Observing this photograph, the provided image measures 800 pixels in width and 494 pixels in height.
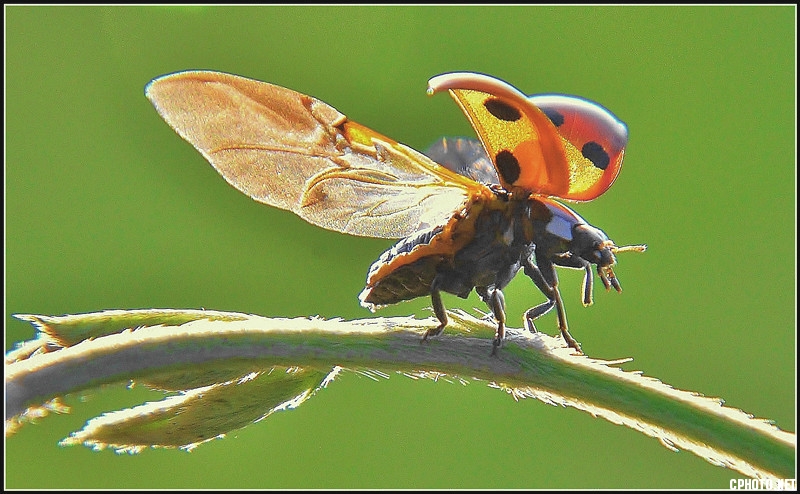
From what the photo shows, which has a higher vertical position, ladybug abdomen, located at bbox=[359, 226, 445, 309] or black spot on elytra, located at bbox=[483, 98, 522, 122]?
black spot on elytra, located at bbox=[483, 98, 522, 122]

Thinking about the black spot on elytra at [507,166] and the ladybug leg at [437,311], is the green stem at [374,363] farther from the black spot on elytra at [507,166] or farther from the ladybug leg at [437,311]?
the black spot on elytra at [507,166]

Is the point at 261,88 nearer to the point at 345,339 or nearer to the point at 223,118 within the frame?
the point at 223,118

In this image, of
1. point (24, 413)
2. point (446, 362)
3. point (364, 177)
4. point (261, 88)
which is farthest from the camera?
point (364, 177)

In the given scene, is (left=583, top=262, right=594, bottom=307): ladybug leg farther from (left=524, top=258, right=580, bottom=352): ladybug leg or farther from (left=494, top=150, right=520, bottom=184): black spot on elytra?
(left=494, top=150, right=520, bottom=184): black spot on elytra

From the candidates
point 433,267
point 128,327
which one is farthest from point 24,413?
point 433,267

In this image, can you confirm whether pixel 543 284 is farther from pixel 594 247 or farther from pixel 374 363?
pixel 374 363

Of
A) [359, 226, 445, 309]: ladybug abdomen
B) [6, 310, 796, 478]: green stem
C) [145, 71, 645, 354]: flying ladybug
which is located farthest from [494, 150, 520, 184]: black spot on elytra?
[6, 310, 796, 478]: green stem

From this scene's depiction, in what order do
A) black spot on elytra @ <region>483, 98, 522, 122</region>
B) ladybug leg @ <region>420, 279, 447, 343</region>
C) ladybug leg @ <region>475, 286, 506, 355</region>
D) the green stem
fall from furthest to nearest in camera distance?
1. ladybug leg @ <region>475, 286, 506, 355</region>
2. black spot on elytra @ <region>483, 98, 522, 122</region>
3. ladybug leg @ <region>420, 279, 447, 343</region>
4. the green stem

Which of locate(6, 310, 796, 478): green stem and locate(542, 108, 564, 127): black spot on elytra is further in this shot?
locate(542, 108, 564, 127): black spot on elytra
